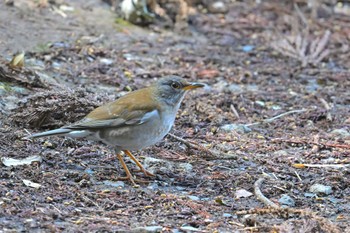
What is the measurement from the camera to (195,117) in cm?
857

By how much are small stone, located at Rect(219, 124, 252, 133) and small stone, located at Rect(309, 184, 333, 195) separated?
202 centimetres

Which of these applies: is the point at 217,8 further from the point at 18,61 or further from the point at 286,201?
the point at 286,201

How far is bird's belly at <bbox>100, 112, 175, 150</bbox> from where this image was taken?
21.0ft

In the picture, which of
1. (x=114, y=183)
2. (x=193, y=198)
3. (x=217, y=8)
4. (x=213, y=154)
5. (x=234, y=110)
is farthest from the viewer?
(x=217, y=8)

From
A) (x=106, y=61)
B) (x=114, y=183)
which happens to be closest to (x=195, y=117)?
(x=106, y=61)

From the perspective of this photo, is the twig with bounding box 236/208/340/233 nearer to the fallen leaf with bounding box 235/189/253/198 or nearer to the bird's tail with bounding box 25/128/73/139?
the fallen leaf with bounding box 235/189/253/198

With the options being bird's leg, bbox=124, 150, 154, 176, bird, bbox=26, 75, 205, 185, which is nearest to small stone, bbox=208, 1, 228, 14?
bird, bbox=26, 75, 205, 185

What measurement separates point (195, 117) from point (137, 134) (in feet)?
7.28

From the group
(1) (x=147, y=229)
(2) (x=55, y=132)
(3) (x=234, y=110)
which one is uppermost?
(2) (x=55, y=132)

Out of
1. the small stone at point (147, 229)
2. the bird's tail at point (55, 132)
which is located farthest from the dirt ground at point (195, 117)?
the bird's tail at point (55, 132)

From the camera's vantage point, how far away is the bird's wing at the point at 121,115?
642 cm

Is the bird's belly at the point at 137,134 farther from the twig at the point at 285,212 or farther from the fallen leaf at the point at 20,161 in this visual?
the twig at the point at 285,212

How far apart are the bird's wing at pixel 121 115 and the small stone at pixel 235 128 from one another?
181 centimetres

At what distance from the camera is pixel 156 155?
7.19 meters
